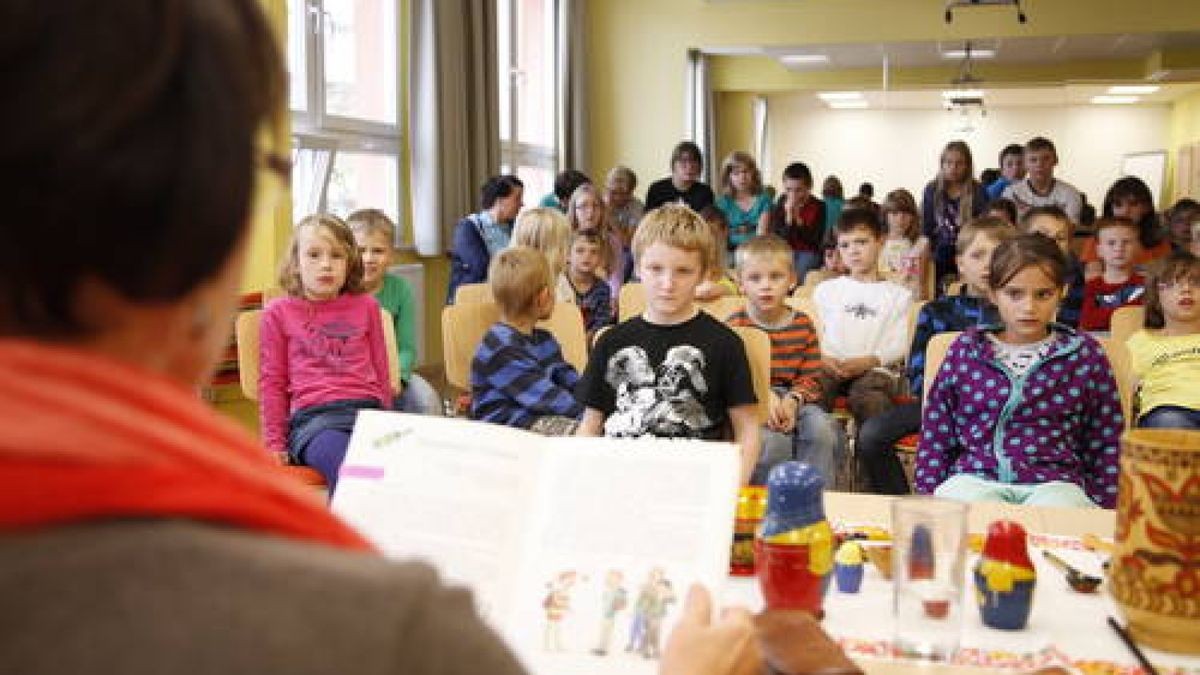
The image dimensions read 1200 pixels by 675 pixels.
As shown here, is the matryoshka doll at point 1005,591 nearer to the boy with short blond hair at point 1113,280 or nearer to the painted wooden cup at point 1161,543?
the painted wooden cup at point 1161,543

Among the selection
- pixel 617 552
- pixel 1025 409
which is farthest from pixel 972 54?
pixel 617 552

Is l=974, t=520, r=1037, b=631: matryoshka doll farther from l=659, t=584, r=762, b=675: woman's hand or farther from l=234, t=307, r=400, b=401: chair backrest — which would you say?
l=234, t=307, r=400, b=401: chair backrest

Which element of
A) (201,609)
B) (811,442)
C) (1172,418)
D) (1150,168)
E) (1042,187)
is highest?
(1150,168)

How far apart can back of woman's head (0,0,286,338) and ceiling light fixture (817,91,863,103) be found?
50.8 feet

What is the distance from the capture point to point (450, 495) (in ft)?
3.99

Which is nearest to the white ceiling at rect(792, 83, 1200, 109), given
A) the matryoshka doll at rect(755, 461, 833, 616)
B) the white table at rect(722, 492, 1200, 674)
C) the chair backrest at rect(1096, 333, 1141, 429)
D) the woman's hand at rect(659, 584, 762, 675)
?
the chair backrest at rect(1096, 333, 1141, 429)

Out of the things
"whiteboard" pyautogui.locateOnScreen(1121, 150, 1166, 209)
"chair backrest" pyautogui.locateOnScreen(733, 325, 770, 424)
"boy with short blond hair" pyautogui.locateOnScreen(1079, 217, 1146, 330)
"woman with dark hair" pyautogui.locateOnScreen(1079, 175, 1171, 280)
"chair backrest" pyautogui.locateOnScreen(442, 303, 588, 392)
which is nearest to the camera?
"chair backrest" pyautogui.locateOnScreen(733, 325, 770, 424)

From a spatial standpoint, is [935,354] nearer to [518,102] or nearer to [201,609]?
[201,609]

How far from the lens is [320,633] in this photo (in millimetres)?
456

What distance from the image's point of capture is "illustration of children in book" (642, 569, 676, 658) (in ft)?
3.73

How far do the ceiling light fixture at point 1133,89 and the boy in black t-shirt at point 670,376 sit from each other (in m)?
13.5

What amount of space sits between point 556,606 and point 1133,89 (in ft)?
53.2

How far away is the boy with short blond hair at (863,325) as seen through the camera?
3.99m

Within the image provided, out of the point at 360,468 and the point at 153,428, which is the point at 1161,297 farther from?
the point at 153,428
